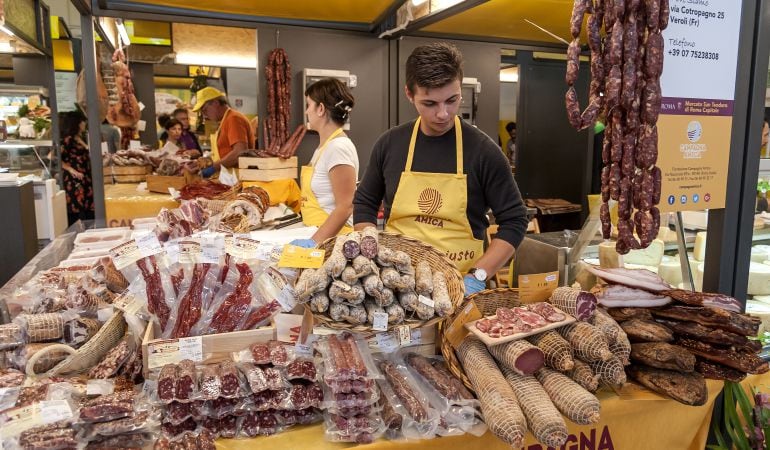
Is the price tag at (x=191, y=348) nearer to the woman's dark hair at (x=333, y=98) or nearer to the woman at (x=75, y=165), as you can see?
the woman's dark hair at (x=333, y=98)

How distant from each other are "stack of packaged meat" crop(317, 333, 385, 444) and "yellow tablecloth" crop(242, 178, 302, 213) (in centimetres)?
330

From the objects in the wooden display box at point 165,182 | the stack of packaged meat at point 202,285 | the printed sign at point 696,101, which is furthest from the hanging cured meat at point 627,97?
the wooden display box at point 165,182

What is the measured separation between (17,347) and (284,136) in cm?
411

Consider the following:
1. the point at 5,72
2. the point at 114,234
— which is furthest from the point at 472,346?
the point at 5,72

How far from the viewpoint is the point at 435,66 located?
2.24 meters

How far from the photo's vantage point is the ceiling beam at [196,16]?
4949 millimetres

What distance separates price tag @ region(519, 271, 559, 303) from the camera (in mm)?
2025

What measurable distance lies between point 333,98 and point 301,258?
1.99 metres

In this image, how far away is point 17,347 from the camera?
1881mm

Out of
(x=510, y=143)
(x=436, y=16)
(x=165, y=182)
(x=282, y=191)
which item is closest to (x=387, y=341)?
(x=282, y=191)

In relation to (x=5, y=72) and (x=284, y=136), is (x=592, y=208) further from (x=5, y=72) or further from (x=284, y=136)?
(x=5, y=72)

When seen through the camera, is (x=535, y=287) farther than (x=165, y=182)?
No

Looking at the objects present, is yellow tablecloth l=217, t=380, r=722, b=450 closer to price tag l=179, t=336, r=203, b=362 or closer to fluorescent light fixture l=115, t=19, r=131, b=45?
price tag l=179, t=336, r=203, b=362

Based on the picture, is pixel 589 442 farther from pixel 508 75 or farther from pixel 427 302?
pixel 508 75
